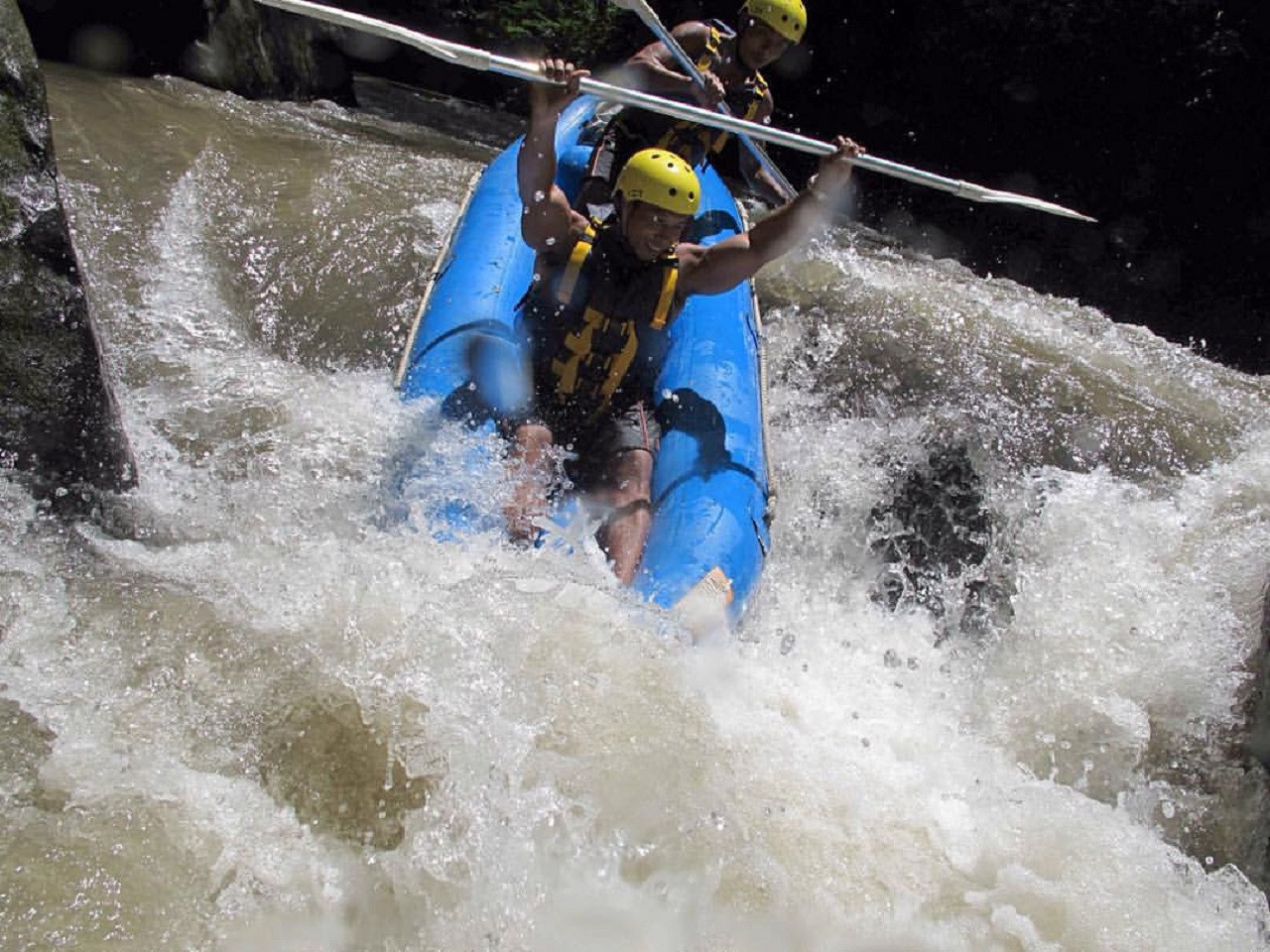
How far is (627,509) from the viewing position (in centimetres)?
314

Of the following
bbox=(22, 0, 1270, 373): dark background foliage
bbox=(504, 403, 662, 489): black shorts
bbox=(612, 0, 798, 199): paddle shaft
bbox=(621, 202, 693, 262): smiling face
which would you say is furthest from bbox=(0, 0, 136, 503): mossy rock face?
bbox=(22, 0, 1270, 373): dark background foliage

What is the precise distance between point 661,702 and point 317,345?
224 centimetres

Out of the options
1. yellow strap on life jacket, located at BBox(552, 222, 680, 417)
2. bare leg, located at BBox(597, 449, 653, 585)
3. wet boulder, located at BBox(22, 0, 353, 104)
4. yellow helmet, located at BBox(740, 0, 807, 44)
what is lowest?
wet boulder, located at BBox(22, 0, 353, 104)

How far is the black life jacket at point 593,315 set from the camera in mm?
3213

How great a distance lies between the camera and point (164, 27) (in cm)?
568

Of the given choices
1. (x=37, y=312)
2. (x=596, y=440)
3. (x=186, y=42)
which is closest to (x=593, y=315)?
(x=596, y=440)

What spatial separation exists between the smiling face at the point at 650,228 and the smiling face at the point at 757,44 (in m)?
1.57

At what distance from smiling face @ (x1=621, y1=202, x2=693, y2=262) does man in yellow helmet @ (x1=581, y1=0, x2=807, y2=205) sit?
94cm

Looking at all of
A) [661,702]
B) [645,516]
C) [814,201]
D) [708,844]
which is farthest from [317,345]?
[708,844]

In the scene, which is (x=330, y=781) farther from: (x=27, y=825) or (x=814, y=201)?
(x=814, y=201)

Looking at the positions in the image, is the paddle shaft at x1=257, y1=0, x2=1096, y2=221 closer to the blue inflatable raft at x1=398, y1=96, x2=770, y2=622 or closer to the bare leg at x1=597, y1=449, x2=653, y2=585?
the blue inflatable raft at x1=398, y1=96, x2=770, y2=622

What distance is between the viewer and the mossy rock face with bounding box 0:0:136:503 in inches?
89.7

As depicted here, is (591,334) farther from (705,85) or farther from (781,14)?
(781,14)

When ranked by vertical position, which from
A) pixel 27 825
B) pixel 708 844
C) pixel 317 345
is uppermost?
pixel 708 844
